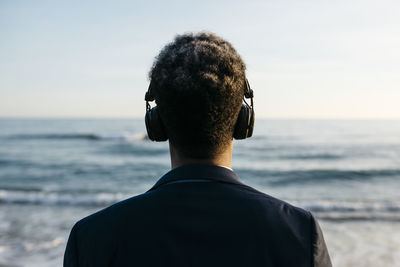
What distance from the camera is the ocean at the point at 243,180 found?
579cm

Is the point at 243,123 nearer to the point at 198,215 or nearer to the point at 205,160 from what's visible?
the point at 205,160

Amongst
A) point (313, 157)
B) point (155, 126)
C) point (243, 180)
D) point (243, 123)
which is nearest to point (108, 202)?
point (243, 180)

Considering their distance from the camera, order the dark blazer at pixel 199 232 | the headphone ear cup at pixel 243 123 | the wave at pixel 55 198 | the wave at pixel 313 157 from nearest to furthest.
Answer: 1. the dark blazer at pixel 199 232
2. the headphone ear cup at pixel 243 123
3. the wave at pixel 55 198
4. the wave at pixel 313 157

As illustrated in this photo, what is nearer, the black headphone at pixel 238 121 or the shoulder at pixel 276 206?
the shoulder at pixel 276 206

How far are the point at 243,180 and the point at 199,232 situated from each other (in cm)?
1344

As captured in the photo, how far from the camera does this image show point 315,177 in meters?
14.0

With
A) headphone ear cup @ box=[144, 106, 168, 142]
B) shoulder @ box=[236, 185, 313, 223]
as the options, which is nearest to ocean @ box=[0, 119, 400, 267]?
headphone ear cup @ box=[144, 106, 168, 142]

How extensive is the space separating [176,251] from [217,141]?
1.27ft

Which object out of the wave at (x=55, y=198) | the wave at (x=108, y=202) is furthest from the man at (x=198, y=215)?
the wave at (x=55, y=198)

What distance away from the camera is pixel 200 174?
103cm

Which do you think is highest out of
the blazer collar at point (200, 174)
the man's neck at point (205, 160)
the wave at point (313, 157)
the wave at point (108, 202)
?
the man's neck at point (205, 160)

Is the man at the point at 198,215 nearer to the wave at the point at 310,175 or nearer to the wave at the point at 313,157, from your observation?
the wave at the point at 310,175

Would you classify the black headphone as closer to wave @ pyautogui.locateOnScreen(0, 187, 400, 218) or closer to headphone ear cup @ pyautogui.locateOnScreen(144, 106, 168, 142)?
headphone ear cup @ pyautogui.locateOnScreen(144, 106, 168, 142)

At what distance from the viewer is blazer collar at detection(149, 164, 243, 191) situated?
3.31 feet
